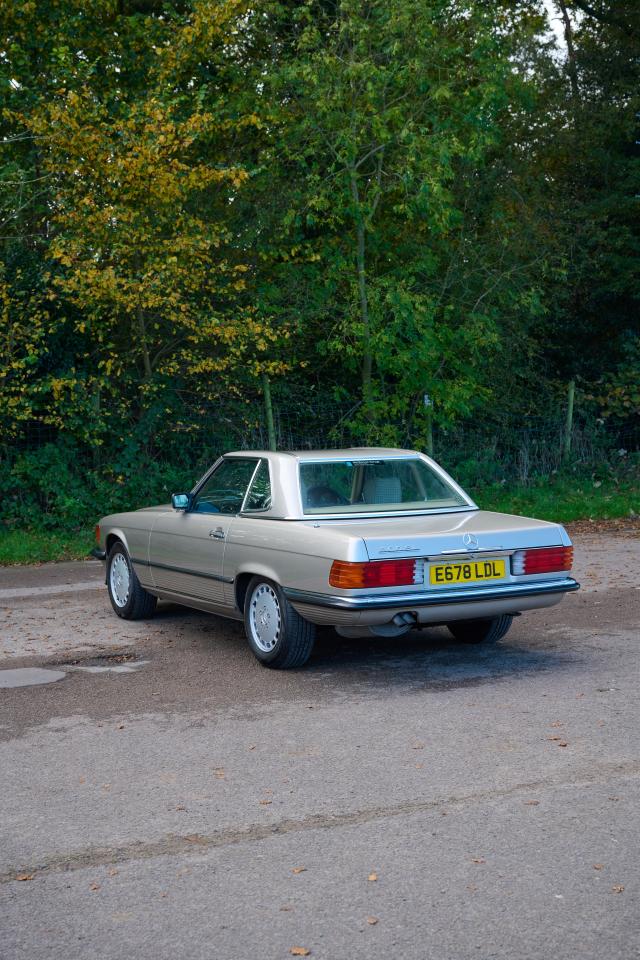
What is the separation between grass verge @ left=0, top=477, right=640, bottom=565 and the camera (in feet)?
46.5

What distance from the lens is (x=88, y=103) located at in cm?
1509

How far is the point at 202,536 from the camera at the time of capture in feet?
27.3

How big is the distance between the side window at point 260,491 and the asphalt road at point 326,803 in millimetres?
1096

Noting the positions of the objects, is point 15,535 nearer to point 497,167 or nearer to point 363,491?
point 363,491

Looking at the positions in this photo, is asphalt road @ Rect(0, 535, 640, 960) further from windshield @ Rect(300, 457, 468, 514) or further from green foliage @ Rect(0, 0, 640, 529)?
green foliage @ Rect(0, 0, 640, 529)

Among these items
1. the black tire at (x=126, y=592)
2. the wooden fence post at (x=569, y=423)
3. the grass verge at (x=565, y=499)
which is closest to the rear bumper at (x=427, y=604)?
the black tire at (x=126, y=592)

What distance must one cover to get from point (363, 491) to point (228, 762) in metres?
2.96

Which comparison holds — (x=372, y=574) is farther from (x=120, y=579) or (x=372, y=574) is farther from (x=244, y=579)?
(x=120, y=579)

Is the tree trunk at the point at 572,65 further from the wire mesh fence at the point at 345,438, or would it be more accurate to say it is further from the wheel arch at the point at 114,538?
the wheel arch at the point at 114,538

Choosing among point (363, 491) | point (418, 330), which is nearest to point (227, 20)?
point (418, 330)

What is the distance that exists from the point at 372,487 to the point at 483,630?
140 cm

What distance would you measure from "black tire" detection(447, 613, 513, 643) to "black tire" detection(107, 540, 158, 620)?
272 centimetres

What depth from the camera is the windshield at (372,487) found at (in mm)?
7770

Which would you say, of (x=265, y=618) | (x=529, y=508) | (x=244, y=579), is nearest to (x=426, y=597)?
(x=265, y=618)
